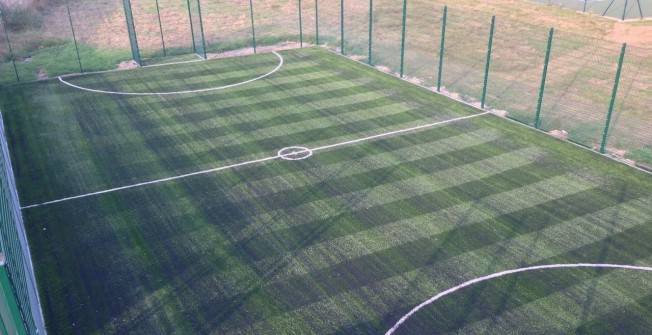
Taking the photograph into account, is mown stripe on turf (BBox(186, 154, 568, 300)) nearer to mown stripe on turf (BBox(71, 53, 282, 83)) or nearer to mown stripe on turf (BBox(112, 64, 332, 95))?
mown stripe on turf (BBox(112, 64, 332, 95))

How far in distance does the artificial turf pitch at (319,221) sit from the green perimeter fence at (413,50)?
206 centimetres

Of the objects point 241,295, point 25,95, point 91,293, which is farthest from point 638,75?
point 25,95

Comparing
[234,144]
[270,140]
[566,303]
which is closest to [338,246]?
[566,303]

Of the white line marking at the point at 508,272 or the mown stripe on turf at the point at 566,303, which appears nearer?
the mown stripe on turf at the point at 566,303

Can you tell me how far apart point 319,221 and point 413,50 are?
1536cm

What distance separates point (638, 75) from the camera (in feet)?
68.0

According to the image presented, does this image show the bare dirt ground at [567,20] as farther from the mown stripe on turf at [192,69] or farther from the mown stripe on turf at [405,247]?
the mown stripe on turf at [405,247]

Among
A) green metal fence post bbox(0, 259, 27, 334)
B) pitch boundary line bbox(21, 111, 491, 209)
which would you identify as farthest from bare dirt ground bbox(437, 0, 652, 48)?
green metal fence post bbox(0, 259, 27, 334)

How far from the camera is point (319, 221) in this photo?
11219 millimetres

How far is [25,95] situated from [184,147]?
26.6 feet

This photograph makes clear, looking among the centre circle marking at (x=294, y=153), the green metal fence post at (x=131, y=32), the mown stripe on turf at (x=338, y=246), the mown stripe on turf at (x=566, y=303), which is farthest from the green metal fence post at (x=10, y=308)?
the green metal fence post at (x=131, y=32)

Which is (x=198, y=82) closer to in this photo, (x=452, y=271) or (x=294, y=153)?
(x=294, y=153)

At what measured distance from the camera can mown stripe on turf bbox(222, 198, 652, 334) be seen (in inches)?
341

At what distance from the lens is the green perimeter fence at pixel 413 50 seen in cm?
1711
